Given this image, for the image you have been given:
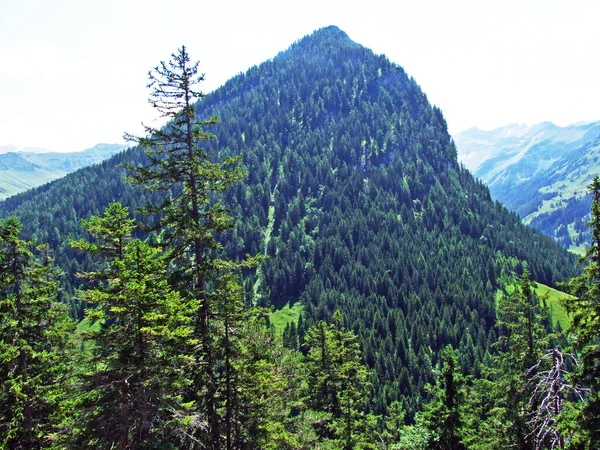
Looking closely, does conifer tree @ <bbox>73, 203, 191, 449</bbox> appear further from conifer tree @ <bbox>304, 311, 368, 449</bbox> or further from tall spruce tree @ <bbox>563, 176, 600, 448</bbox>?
conifer tree @ <bbox>304, 311, 368, 449</bbox>

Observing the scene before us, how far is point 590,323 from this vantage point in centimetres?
1472

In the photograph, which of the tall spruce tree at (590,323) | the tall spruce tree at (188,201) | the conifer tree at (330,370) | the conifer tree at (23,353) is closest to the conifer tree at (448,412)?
the tall spruce tree at (590,323)

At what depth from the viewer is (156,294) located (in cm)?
1403

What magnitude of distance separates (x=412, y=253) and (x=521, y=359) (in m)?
151

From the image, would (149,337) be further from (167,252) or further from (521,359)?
(521,359)

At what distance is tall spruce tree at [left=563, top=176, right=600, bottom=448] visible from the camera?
1387 centimetres

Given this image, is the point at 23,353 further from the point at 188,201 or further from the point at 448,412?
the point at 448,412

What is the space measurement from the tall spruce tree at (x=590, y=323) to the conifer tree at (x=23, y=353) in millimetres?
22087

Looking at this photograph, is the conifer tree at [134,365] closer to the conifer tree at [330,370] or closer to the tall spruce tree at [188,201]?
the tall spruce tree at [188,201]

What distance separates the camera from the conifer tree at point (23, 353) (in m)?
19.4

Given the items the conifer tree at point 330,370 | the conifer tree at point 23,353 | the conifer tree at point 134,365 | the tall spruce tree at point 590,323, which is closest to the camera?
the conifer tree at point 134,365

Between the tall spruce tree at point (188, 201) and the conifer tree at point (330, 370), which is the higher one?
the tall spruce tree at point (188, 201)

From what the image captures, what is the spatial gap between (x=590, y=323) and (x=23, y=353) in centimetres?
2510

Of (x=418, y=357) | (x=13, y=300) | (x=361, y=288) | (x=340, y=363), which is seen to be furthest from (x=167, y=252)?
(x=361, y=288)
